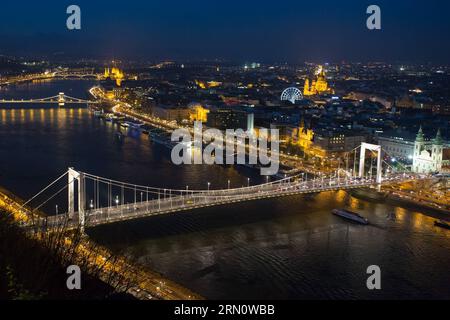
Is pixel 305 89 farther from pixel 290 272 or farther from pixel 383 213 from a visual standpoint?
pixel 290 272

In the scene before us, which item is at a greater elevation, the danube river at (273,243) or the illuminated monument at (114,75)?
the illuminated monument at (114,75)

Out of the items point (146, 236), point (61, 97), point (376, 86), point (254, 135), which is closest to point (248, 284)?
point (146, 236)

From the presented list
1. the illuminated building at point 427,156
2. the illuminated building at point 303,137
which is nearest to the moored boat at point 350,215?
the illuminated building at point 427,156

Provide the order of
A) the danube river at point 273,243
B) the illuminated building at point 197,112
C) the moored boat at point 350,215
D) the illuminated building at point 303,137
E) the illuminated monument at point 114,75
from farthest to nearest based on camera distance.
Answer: the illuminated monument at point 114,75
the illuminated building at point 197,112
the illuminated building at point 303,137
the moored boat at point 350,215
the danube river at point 273,243

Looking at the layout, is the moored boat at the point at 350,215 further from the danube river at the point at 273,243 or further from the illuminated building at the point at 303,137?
the illuminated building at the point at 303,137

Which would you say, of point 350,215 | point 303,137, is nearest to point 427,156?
point 303,137

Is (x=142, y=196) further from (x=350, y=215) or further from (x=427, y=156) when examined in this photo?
(x=427, y=156)

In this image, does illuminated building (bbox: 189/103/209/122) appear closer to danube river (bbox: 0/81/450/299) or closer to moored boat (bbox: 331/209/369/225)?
danube river (bbox: 0/81/450/299)
